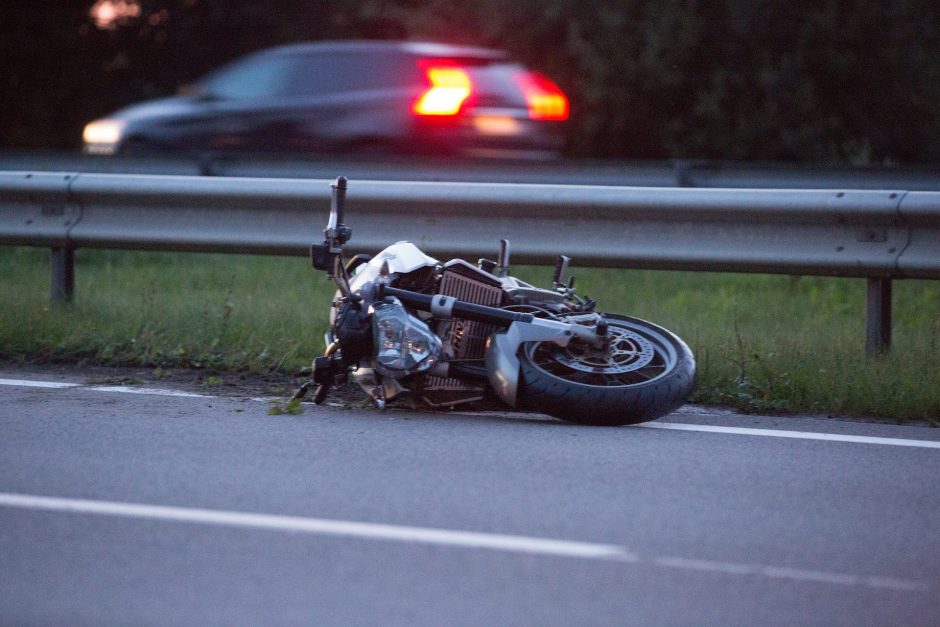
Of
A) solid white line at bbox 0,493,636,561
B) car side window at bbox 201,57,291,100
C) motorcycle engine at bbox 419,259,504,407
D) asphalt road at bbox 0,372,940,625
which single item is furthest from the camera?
car side window at bbox 201,57,291,100

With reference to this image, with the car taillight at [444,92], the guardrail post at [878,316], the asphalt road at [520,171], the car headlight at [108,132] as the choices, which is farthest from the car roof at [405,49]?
the guardrail post at [878,316]

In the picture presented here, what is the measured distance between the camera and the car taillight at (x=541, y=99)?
1462 centimetres

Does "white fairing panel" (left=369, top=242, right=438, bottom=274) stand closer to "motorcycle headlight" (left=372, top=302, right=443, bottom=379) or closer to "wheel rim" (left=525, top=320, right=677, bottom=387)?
"motorcycle headlight" (left=372, top=302, right=443, bottom=379)

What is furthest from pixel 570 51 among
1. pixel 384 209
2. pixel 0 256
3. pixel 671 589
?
pixel 671 589

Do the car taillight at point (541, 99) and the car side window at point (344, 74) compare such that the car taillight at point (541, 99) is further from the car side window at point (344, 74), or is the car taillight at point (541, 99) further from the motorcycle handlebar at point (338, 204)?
the motorcycle handlebar at point (338, 204)

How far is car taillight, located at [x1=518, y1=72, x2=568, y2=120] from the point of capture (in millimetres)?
14617

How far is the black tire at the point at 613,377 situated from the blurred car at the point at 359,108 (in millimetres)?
8350

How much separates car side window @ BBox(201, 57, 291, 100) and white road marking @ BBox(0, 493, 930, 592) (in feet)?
36.8

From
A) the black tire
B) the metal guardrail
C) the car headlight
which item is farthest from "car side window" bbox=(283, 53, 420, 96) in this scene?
the black tire

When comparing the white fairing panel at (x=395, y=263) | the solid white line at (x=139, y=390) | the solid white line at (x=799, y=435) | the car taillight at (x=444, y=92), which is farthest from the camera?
the car taillight at (x=444, y=92)

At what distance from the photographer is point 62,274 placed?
8.70 meters

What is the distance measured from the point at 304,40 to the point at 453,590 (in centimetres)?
2454

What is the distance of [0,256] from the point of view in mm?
11344

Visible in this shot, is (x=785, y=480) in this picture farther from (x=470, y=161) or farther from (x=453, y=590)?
(x=470, y=161)
